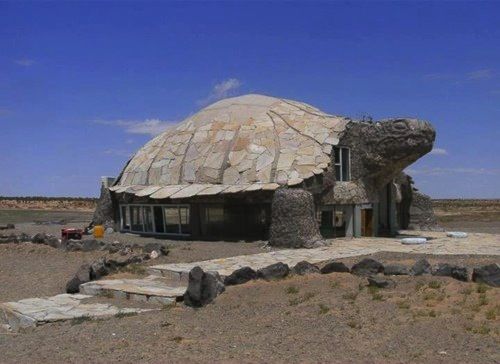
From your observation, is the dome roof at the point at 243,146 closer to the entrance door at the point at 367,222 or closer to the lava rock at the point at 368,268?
the entrance door at the point at 367,222

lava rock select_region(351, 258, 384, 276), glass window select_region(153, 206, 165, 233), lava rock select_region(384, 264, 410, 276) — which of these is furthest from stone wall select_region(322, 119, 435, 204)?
lava rock select_region(384, 264, 410, 276)

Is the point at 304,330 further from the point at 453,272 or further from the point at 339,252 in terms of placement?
the point at 339,252

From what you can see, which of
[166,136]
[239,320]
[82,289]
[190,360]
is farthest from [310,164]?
[190,360]

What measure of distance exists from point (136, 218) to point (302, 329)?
20.9m

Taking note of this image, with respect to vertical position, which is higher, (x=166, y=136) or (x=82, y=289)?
(x=166, y=136)

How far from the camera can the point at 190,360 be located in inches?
317

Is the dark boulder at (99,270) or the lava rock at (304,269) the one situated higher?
→ the lava rock at (304,269)

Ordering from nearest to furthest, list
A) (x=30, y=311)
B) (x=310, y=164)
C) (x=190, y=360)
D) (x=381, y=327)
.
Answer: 1. (x=190, y=360)
2. (x=381, y=327)
3. (x=30, y=311)
4. (x=310, y=164)

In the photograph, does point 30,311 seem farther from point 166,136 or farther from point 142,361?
point 166,136

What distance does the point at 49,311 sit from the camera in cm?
1143

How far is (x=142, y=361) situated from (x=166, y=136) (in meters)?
21.8

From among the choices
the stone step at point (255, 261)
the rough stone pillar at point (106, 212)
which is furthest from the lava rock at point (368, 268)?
the rough stone pillar at point (106, 212)

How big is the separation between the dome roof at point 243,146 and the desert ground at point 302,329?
11564 millimetres

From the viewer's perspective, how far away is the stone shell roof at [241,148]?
931 inches
